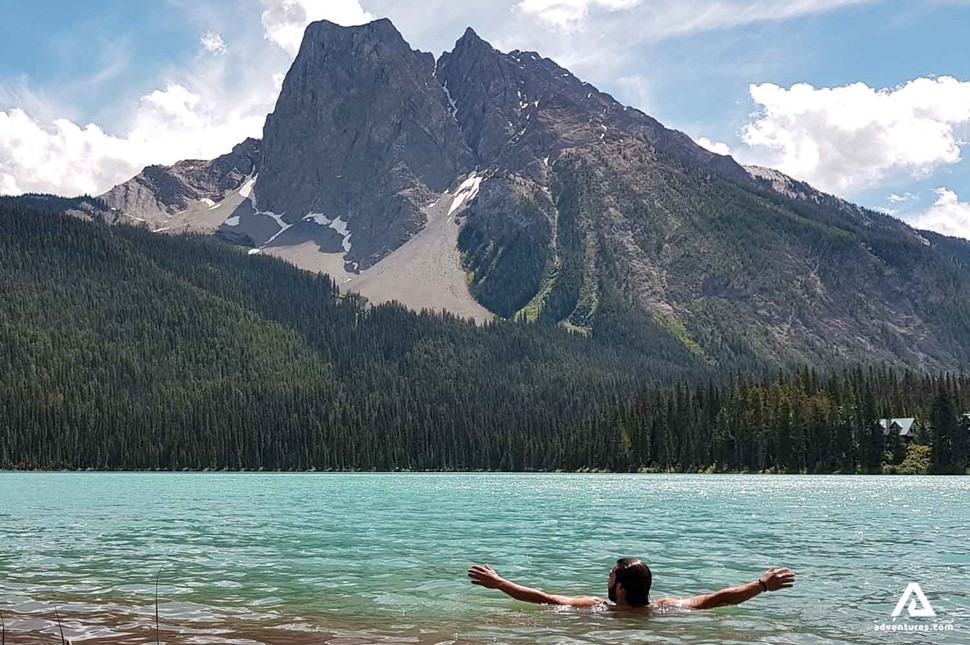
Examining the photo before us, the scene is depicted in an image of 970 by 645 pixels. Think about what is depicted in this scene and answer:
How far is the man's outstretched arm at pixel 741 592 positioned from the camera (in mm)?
16766

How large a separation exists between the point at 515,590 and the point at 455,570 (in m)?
12.4

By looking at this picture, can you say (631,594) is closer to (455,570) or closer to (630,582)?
(630,582)

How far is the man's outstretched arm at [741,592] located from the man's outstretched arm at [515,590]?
5.88ft

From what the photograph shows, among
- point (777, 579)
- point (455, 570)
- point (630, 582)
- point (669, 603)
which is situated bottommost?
point (455, 570)

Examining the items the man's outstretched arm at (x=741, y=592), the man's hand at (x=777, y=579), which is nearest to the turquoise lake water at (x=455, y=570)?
the man's outstretched arm at (x=741, y=592)

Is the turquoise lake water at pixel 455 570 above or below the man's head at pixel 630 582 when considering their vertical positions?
below

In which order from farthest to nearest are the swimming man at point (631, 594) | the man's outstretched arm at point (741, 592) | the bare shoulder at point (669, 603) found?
the bare shoulder at point (669, 603), the swimming man at point (631, 594), the man's outstretched arm at point (741, 592)

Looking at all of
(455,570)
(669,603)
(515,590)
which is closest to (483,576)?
(515,590)

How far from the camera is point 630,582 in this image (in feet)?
65.8

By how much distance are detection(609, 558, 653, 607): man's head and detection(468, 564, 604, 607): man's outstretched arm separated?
3.74 feet

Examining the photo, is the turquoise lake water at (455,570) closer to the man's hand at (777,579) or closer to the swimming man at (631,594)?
the swimming man at (631,594)

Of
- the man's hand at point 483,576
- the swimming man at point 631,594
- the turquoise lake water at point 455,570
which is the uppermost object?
the man's hand at point 483,576

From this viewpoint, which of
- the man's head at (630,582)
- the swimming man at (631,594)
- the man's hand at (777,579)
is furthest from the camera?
the man's head at (630,582)

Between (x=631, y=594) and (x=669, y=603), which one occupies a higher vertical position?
(x=631, y=594)
